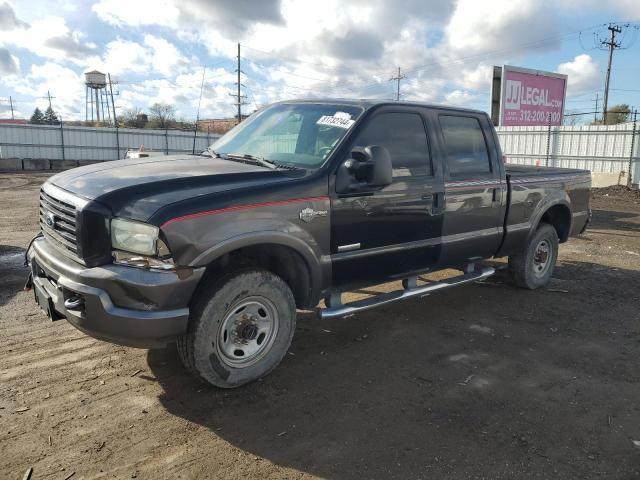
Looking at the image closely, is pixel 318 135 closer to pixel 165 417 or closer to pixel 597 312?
pixel 165 417

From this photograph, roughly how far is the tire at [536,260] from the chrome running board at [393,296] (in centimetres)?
73

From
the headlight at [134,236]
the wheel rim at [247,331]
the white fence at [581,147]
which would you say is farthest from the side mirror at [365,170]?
the white fence at [581,147]

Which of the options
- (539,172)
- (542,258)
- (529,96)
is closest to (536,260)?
(542,258)

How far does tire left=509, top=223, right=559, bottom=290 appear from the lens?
611cm

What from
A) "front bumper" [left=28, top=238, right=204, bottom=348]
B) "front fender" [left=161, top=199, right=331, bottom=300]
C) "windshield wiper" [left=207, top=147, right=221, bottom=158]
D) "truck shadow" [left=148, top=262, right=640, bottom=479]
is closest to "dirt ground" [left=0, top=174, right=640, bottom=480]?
"truck shadow" [left=148, top=262, right=640, bottom=479]

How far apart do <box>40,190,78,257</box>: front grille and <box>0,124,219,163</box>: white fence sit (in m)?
24.8

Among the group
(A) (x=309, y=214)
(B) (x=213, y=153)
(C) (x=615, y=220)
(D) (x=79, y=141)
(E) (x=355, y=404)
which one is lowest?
(E) (x=355, y=404)

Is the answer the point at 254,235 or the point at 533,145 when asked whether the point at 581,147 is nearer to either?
the point at 533,145

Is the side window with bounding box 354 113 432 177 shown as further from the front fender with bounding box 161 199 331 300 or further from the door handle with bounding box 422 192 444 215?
the front fender with bounding box 161 199 331 300

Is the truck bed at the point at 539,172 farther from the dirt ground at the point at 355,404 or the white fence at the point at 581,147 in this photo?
the white fence at the point at 581,147

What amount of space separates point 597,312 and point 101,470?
16.7ft

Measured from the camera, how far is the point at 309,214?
369cm

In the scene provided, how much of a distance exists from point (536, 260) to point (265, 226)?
13.9 ft

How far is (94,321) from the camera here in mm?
3057
